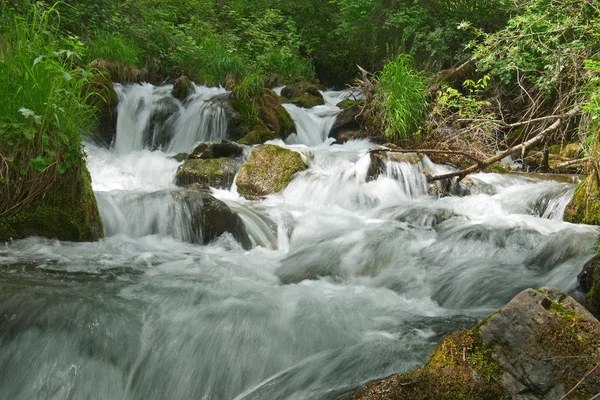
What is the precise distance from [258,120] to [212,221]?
4.48m

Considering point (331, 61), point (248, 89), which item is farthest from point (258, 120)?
point (331, 61)

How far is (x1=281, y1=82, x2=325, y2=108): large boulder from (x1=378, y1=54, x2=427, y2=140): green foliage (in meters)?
3.06

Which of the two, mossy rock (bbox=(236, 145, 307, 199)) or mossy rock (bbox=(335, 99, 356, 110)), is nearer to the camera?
mossy rock (bbox=(236, 145, 307, 199))

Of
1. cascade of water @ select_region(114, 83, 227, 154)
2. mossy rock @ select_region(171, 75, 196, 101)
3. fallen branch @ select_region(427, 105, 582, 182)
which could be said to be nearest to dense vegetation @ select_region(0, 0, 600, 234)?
fallen branch @ select_region(427, 105, 582, 182)

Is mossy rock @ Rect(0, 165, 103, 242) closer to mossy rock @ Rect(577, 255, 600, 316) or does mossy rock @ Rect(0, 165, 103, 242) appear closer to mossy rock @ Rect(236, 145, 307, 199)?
mossy rock @ Rect(236, 145, 307, 199)

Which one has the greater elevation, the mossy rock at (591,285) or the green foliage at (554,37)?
the green foliage at (554,37)

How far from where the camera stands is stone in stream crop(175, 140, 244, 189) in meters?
7.04

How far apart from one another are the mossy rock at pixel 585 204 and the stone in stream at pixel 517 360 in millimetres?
3349

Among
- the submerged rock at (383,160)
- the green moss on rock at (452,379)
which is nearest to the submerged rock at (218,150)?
the submerged rock at (383,160)

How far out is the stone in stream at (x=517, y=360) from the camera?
1.89m

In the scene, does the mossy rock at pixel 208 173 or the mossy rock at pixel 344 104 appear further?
the mossy rock at pixel 344 104

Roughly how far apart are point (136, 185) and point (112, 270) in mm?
3535

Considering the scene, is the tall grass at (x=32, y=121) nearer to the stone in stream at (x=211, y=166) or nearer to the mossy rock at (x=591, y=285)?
the stone in stream at (x=211, y=166)

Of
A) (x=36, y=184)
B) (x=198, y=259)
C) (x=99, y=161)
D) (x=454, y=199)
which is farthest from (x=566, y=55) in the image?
(x=99, y=161)
